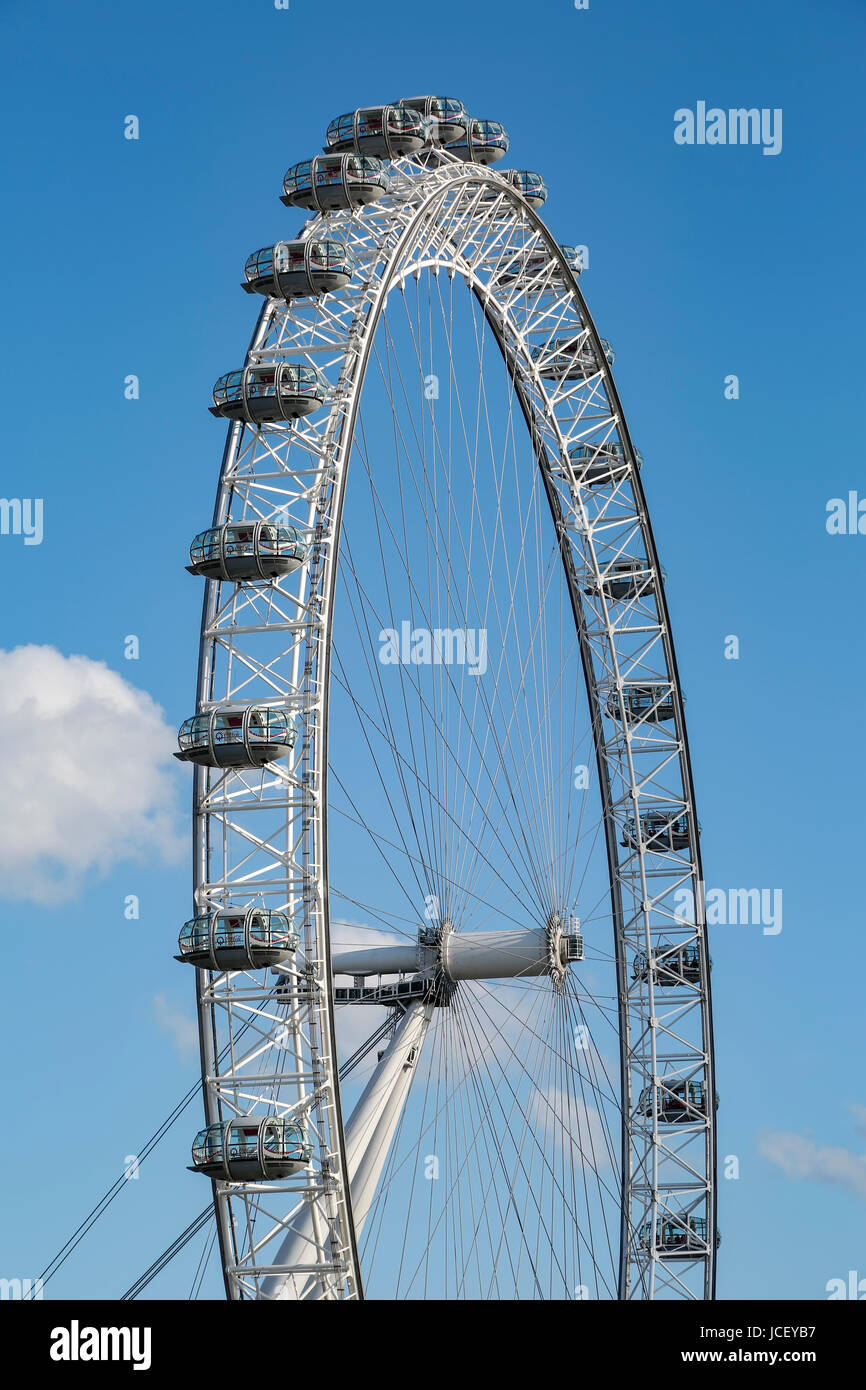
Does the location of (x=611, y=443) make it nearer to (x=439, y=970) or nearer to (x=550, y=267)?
(x=550, y=267)

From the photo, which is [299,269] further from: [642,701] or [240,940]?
[642,701]

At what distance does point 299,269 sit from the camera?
46406 millimetres

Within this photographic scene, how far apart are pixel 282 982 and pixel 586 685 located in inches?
1059

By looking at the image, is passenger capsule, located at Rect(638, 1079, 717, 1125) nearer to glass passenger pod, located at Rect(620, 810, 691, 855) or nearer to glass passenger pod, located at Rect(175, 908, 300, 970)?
glass passenger pod, located at Rect(620, 810, 691, 855)

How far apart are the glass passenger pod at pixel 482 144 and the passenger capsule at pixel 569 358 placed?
8911 millimetres

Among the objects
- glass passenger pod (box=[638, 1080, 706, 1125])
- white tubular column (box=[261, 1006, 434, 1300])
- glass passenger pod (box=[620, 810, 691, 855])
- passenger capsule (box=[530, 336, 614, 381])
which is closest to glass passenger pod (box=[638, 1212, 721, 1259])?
glass passenger pod (box=[638, 1080, 706, 1125])

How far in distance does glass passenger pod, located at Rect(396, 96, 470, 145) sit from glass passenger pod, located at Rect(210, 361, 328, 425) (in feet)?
33.6

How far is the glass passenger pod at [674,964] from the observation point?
218 feet

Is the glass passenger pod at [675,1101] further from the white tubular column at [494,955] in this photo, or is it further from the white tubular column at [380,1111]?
the white tubular column at [380,1111]

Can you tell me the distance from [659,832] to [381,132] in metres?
25.5

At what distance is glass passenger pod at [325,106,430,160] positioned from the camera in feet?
165

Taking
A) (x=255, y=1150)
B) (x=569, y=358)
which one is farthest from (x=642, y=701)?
(x=255, y=1150)

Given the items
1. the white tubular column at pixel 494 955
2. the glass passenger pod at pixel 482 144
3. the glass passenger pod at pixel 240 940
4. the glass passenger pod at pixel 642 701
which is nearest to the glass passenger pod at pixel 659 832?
the glass passenger pod at pixel 642 701

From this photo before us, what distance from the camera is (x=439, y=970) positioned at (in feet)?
168
